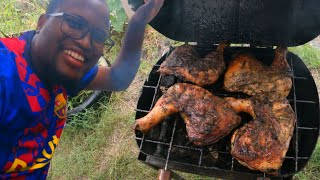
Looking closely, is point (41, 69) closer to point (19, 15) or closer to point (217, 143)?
point (217, 143)

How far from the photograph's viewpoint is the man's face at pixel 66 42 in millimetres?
1960

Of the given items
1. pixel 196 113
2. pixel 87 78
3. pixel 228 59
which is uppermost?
pixel 228 59

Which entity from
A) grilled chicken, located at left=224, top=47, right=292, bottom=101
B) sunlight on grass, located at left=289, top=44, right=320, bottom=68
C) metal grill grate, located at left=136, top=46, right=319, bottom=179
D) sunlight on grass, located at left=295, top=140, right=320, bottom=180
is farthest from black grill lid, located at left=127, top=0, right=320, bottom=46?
sunlight on grass, located at left=289, top=44, right=320, bottom=68

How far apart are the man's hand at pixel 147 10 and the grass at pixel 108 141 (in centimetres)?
210

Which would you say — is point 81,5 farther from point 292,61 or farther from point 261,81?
point 292,61

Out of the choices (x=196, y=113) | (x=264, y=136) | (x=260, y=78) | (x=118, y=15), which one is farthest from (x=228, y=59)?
(x=118, y=15)

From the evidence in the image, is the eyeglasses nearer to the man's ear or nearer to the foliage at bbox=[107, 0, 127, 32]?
→ the man's ear

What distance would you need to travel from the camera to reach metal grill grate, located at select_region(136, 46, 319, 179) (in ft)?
8.11

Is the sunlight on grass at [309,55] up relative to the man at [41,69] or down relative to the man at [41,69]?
up

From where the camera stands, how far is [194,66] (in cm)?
288

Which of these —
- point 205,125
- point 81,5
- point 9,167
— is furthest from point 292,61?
point 9,167

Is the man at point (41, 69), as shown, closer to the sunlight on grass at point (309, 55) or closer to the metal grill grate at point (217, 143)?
the metal grill grate at point (217, 143)

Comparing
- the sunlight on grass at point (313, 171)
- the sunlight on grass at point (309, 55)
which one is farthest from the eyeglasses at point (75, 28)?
the sunlight on grass at point (309, 55)

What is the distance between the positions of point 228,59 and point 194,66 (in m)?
0.47
